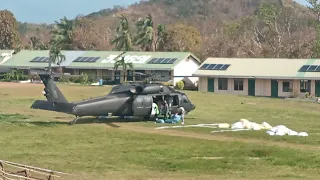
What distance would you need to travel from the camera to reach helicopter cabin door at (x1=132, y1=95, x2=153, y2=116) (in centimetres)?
3144

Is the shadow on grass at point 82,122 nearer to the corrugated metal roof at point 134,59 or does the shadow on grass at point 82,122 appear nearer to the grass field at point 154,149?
the grass field at point 154,149

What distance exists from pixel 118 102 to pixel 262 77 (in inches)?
1083

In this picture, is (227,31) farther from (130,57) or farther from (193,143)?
(193,143)

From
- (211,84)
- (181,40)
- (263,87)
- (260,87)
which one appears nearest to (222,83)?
(211,84)

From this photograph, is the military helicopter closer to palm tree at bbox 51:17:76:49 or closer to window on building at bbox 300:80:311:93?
window on building at bbox 300:80:311:93

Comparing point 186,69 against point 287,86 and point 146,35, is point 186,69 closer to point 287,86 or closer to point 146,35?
point 287,86

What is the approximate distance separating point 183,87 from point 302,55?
2452 cm

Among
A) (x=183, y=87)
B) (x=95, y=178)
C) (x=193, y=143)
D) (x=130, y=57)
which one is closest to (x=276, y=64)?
(x=183, y=87)

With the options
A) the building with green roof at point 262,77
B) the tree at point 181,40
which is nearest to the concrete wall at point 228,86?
the building with green roof at point 262,77

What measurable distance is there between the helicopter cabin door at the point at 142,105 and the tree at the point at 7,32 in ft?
278

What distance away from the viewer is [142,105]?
31.5 m

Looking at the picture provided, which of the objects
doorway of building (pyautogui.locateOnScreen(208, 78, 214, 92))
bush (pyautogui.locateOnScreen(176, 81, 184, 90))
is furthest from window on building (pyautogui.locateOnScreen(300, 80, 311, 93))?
bush (pyautogui.locateOnScreen(176, 81, 184, 90))

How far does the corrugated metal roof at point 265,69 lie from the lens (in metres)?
55.4

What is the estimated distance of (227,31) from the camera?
93.9 m
